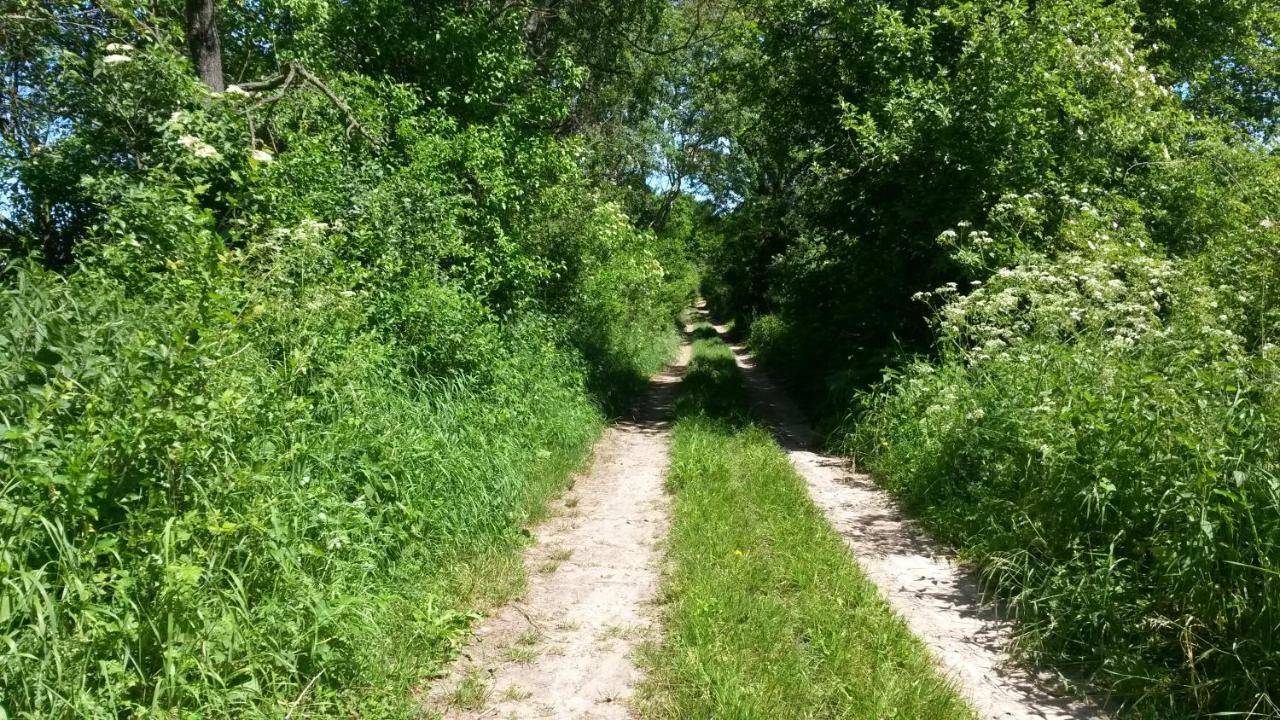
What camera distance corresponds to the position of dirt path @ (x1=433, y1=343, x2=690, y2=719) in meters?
3.92

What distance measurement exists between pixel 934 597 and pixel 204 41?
27.5 ft

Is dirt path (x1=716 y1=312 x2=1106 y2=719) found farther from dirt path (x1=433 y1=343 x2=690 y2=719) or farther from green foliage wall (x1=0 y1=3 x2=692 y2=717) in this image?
green foliage wall (x1=0 y1=3 x2=692 y2=717)

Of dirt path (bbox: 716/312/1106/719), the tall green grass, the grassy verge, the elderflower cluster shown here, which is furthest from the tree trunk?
the elderflower cluster

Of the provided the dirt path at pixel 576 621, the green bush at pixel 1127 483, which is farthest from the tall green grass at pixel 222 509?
the green bush at pixel 1127 483

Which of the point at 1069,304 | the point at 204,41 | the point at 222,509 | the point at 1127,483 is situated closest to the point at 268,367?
the point at 222,509

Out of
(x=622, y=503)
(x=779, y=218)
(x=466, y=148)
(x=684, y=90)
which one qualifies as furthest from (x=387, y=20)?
(x=684, y=90)

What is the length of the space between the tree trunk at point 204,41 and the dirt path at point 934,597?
751 centimetres

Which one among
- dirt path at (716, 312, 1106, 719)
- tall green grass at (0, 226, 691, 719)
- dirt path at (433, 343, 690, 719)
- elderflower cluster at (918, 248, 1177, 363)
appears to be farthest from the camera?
elderflower cluster at (918, 248, 1177, 363)

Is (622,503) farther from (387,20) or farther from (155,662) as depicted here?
(387,20)

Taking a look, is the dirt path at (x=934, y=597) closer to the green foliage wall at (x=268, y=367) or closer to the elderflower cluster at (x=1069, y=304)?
the elderflower cluster at (x=1069, y=304)

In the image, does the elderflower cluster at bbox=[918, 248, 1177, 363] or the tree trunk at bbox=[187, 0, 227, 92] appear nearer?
the elderflower cluster at bbox=[918, 248, 1177, 363]

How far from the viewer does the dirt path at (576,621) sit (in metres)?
3.92

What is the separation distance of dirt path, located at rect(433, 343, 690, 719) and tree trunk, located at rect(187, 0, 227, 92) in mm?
5579

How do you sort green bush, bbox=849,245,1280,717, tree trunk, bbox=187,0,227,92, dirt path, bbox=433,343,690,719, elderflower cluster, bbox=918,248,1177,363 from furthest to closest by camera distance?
tree trunk, bbox=187,0,227,92 < elderflower cluster, bbox=918,248,1177,363 < dirt path, bbox=433,343,690,719 < green bush, bbox=849,245,1280,717
